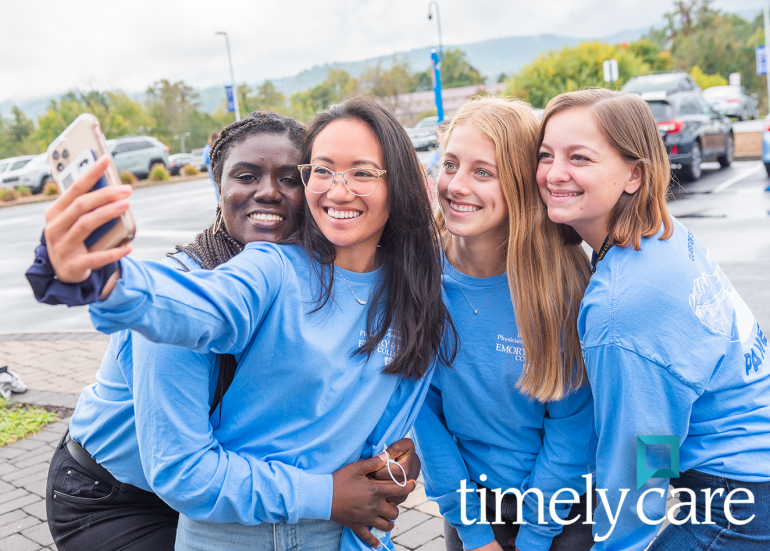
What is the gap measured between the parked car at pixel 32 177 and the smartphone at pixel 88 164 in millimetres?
30453

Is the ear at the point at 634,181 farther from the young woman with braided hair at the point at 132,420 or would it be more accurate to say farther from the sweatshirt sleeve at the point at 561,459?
the young woman with braided hair at the point at 132,420

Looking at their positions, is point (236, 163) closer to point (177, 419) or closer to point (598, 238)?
point (177, 419)

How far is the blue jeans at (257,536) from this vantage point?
180 centimetres

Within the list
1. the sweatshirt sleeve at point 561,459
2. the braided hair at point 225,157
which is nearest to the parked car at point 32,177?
the braided hair at point 225,157

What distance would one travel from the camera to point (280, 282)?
1791 millimetres

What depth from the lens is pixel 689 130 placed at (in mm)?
14039

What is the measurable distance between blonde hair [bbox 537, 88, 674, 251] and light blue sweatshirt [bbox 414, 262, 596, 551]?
0.47 metres

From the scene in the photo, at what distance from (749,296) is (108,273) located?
6.59 m

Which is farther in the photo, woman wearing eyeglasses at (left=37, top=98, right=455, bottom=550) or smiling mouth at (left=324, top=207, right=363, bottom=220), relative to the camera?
smiling mouth at (left=324, top=207, right=363, bottom=220)

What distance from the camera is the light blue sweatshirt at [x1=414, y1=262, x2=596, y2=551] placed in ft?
7.22

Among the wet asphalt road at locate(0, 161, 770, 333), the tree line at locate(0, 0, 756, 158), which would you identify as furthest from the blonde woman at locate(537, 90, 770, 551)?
the tree line at locate(0, 0, 756, 158)

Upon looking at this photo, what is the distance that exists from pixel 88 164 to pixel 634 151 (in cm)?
155

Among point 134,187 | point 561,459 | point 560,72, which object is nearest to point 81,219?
point 561,459

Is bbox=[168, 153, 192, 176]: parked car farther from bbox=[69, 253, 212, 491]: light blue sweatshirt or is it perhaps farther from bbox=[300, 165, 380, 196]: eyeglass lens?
bbox=[300, 165, 380, 196]: eyeglass lens
